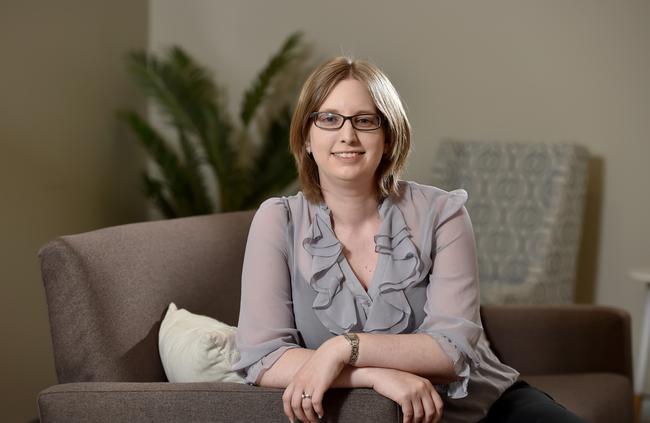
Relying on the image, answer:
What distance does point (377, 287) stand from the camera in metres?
2.43

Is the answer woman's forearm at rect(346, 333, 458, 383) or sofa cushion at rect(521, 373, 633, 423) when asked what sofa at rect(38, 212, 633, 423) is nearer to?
sofa cushion at rect(521, 373, 633, 423)

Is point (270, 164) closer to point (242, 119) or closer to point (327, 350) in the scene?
point (242, 119)

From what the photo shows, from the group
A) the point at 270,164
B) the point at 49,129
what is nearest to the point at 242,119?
the point at 270,164

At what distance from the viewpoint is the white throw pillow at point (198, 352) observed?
250 centimetres

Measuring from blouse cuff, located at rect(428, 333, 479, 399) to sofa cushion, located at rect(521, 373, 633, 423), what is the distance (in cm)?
80

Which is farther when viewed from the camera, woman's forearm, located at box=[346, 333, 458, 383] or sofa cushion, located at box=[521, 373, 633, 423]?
sofa cushion, located at box=[521, 373, 633, 423]

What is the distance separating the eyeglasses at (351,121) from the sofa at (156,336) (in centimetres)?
67

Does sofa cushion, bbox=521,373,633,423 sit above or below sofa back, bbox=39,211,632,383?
below

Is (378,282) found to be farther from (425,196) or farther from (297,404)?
(297,404)

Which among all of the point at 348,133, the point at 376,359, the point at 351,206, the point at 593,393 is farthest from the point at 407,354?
the point at 593,393

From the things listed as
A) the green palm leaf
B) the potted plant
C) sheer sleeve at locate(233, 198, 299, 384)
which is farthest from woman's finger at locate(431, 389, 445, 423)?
the green palm leaf

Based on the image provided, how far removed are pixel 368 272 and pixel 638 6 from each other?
3.52 m

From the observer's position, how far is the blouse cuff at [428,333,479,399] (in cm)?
227

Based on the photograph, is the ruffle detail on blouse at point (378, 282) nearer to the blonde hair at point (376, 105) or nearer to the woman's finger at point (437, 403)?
the blonde hair at point (376, 105)
